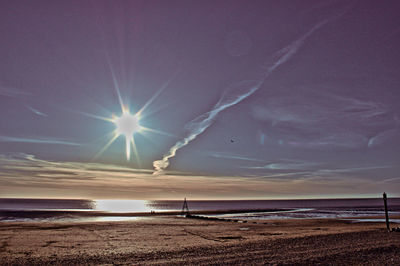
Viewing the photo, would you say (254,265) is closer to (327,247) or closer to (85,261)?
(327,247)

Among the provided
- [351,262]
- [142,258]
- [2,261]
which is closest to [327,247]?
[351,262]

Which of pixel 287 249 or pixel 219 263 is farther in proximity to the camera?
pixel 287 249

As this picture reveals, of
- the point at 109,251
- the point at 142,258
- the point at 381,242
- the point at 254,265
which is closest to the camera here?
the point at 254,265

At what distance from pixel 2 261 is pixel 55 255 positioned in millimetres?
2247

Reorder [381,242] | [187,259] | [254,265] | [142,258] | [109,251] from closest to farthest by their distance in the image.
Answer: [254,265], [187,259], [142,258], [381,242], [109,251]

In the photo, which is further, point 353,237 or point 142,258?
point 353,237

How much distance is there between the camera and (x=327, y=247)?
42.5 ft

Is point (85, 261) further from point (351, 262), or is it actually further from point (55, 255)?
point (351, 262)

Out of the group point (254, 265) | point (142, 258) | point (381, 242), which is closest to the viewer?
point (254, 265)

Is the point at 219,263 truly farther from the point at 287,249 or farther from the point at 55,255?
the point at 55,255

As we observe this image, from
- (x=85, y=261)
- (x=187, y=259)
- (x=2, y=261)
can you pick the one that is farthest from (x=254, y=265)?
(x=2, y=261)

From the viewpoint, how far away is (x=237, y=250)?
525 inches

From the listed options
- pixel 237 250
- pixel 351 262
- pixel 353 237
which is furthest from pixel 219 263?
pixel 353 237

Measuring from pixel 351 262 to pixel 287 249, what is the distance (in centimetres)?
319
